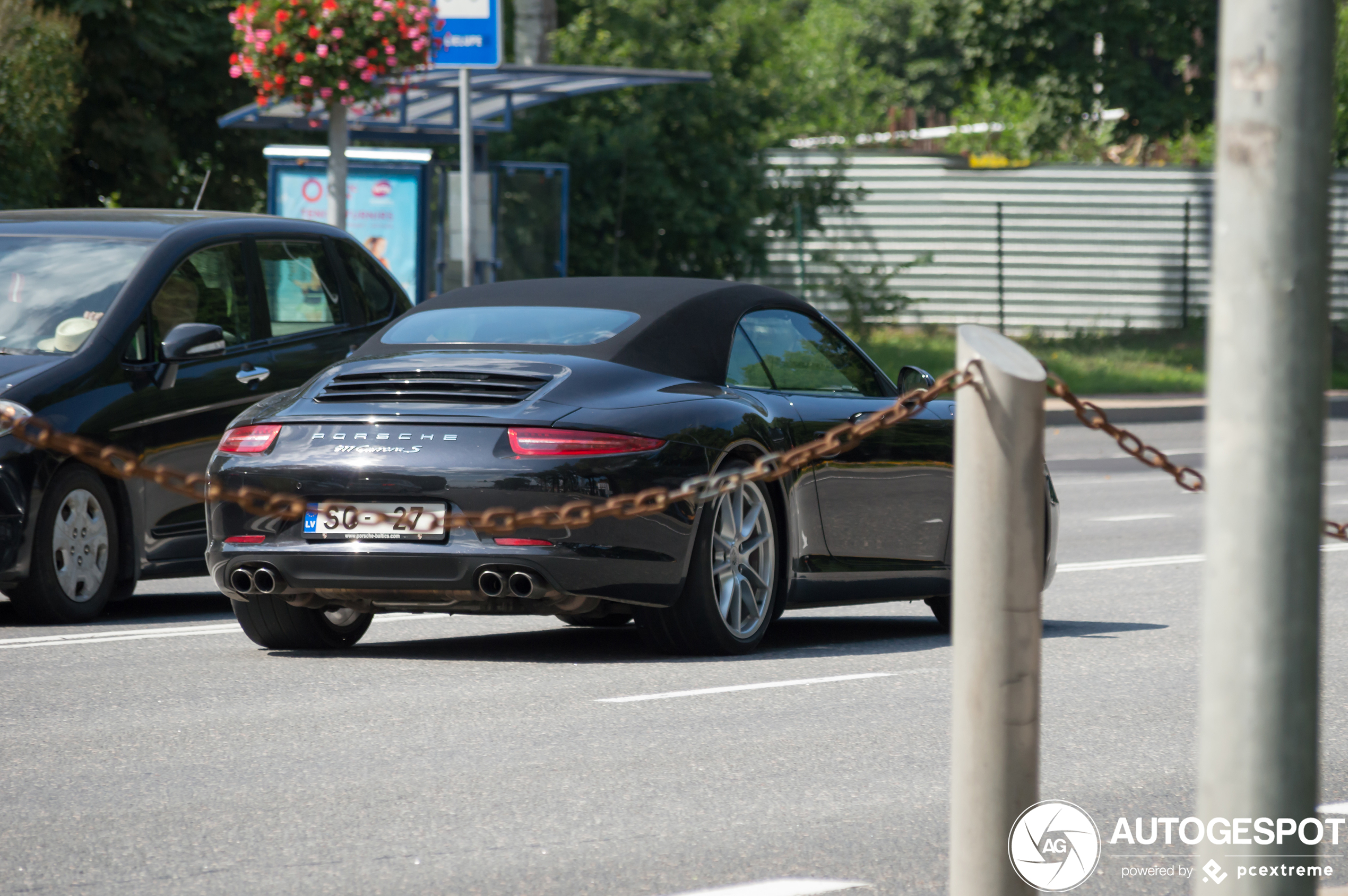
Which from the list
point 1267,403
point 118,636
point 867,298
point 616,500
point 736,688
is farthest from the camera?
point 867,298

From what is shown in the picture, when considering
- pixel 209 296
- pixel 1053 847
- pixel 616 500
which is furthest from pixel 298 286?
pixel 1053 847

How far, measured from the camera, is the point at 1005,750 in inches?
149

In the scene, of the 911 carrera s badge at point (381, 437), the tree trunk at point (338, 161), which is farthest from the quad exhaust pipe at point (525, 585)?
the tree trunk at point (338, 161)

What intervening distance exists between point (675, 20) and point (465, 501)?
22.8 meters

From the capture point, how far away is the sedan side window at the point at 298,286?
10344mm

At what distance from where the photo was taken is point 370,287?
437 inches

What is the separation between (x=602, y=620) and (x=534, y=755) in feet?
8.15

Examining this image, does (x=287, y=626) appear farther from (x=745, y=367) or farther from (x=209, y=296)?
(x=209, y=296)

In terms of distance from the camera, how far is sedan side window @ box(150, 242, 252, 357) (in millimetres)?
9617

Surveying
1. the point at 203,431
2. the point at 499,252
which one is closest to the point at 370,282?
the point at 203,431

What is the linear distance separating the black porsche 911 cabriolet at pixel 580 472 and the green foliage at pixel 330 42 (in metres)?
9.53

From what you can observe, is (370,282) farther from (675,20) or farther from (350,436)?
(675,20)

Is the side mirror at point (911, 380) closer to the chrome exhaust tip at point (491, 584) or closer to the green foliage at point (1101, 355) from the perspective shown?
the chrome exhaust tip at point (491, 584)

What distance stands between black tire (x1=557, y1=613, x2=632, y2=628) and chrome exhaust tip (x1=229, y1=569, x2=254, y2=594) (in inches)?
44.4
